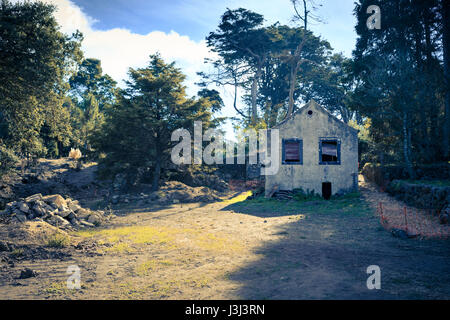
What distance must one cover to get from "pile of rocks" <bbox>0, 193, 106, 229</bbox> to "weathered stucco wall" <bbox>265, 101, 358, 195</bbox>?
11.8 m

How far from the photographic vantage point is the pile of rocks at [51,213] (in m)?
12.5

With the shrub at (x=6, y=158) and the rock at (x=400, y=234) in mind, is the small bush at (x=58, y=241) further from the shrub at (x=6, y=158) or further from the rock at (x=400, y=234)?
the rock at (x=400, y=234)

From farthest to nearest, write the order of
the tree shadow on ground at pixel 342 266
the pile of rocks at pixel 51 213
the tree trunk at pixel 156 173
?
the tree trunk at pixel 156 173, the pile of rocks at pixel 51 213, the tree shadow on ground at pixel 342 266

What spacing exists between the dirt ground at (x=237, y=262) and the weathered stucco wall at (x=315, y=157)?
22.2 ft

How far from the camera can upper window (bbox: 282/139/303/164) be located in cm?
2034

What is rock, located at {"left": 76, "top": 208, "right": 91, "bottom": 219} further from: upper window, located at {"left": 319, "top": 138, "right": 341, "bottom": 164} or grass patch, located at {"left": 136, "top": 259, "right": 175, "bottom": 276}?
upper window, located at {"left": 319, "top": 138, "right": 341, "bottom": 164}

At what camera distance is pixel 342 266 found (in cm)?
675

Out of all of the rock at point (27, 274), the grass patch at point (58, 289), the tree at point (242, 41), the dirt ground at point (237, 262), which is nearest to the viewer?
the dirt ground at point (237, 262)

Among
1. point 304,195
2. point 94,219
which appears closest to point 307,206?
point 304,195

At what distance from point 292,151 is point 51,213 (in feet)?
48.6

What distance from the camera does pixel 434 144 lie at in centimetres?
1903

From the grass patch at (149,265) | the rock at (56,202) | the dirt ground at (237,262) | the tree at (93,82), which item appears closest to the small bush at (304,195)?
the dirt ground at (237,262)
